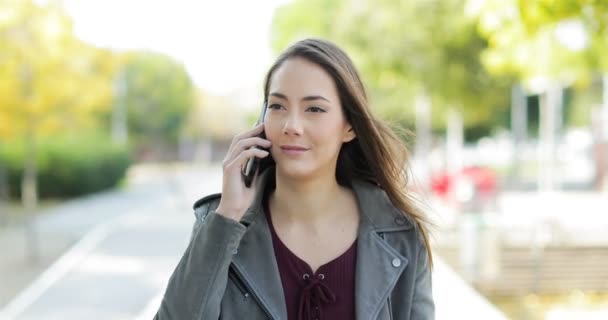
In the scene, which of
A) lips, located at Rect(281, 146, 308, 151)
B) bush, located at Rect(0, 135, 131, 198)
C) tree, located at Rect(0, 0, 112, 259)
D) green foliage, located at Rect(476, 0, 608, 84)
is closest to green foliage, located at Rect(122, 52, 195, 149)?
bush, located at Rect(0, 135, 131, 198)

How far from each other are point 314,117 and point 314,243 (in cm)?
34

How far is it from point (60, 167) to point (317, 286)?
78.4 ft

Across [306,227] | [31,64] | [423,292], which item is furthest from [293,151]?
[31,64]

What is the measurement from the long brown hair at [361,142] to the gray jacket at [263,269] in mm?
33

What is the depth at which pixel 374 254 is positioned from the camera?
202cm

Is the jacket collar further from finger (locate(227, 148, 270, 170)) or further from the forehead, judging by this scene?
the forehead

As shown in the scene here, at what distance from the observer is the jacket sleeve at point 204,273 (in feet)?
5.98

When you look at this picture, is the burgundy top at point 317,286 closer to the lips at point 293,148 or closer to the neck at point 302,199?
the neck at point 302,199

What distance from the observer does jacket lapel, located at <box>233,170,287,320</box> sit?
190 centimetres

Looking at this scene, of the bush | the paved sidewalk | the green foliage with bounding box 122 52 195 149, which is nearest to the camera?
the paved sidewalk

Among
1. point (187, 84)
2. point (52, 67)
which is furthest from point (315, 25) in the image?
point (187, 84)

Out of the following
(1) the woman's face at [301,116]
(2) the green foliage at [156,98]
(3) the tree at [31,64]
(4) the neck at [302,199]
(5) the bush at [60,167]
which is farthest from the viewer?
(2) the green foliage at [156,98]

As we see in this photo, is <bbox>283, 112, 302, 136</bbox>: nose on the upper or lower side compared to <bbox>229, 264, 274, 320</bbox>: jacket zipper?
upper

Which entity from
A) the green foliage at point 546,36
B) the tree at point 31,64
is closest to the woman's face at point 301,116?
the green foliage at point 546,36
